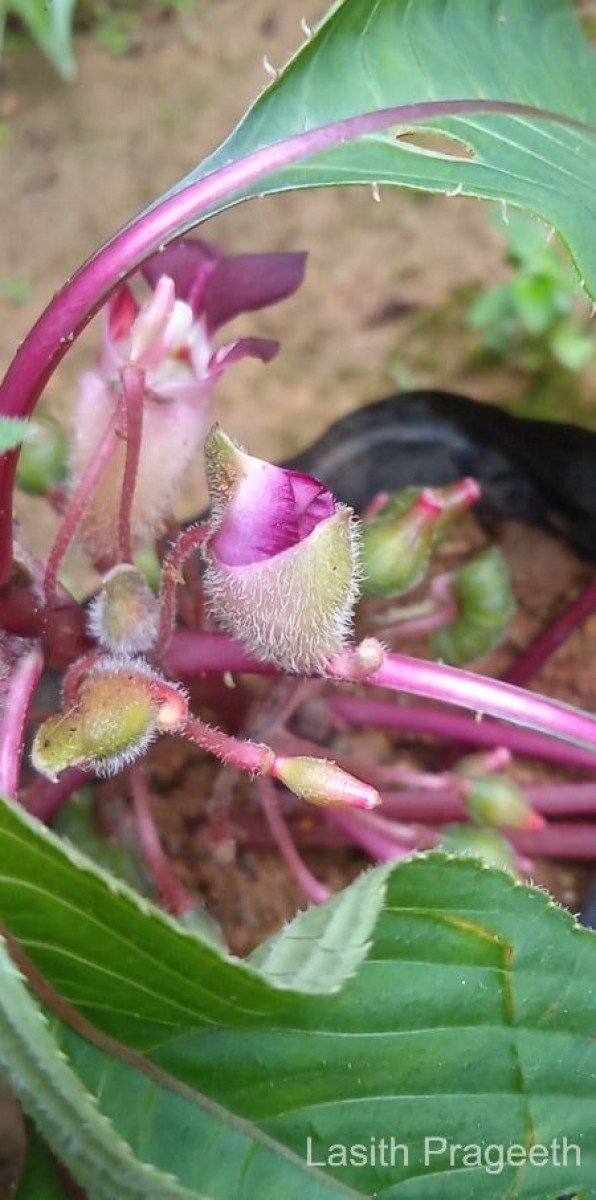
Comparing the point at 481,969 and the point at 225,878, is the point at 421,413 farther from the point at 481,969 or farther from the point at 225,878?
the point at 481,969

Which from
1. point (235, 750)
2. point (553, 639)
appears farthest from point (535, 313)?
point (235, 750)

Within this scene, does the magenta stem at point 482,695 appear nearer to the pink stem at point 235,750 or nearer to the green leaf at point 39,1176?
the pink stem at point 235,750

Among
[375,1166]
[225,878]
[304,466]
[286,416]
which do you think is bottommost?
[375,1166]

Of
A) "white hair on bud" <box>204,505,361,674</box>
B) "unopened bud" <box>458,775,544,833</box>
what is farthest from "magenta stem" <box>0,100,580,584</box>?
"unopened bud" <box>458,775,544,833</box>

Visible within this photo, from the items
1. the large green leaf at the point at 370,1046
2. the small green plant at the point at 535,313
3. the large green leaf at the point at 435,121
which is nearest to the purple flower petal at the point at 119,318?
the large green leaf at the point at 435,121

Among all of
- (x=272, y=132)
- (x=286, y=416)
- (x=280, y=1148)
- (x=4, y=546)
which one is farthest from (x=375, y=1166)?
(x=286, y=416)

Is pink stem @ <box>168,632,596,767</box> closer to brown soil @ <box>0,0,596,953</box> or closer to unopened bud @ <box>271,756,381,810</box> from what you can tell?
unopened bud @ <box>271,756,381,810</box>

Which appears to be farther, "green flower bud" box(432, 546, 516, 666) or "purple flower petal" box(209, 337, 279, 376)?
"green flower bud" box(432, 546, 516, 666)
